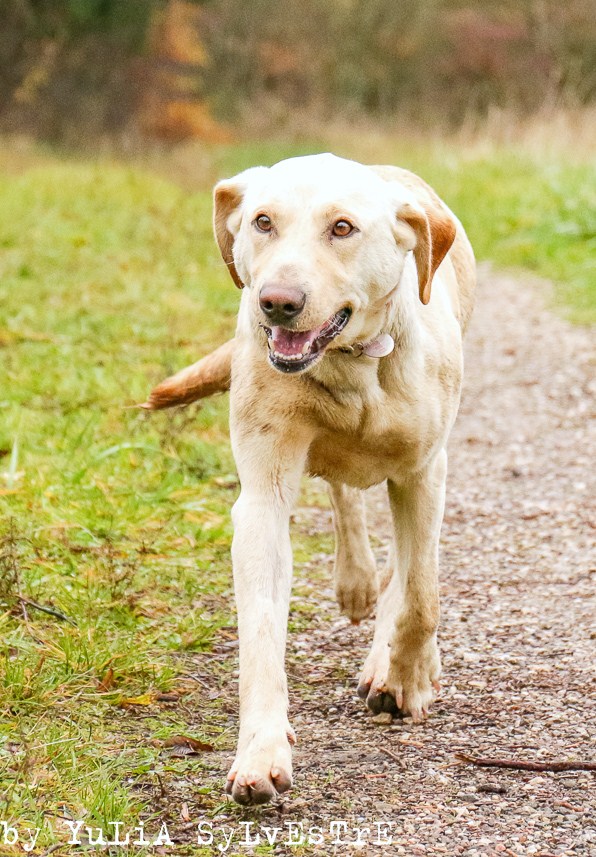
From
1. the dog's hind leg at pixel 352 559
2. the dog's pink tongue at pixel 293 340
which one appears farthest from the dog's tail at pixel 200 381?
the dog's pink tongue at pixel 293 340

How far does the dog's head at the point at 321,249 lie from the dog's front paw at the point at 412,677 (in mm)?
929

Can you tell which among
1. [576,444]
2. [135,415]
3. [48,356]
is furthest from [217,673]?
[48,356]

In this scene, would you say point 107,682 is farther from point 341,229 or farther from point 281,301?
point 341,229

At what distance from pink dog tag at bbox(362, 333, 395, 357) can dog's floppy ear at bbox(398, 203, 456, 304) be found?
19 cm

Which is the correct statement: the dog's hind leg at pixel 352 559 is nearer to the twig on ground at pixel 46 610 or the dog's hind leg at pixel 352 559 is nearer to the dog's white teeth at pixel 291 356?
the twig on ground at pixel 46 610

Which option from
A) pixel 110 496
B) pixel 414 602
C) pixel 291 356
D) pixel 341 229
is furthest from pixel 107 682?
pixel 110 496

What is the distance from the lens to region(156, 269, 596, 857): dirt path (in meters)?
2.87

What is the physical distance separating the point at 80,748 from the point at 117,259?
26.2ft

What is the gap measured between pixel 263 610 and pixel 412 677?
669 mm

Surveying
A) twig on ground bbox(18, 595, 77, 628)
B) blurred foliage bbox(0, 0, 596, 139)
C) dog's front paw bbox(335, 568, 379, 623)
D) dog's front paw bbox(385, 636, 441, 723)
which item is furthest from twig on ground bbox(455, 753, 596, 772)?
blurred foliage bbox(0, 0, 596, 139)

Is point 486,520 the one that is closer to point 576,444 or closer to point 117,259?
point 576,444

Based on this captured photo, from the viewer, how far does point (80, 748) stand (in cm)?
308

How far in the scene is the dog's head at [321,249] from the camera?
2.89m

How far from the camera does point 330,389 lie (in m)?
3.21
